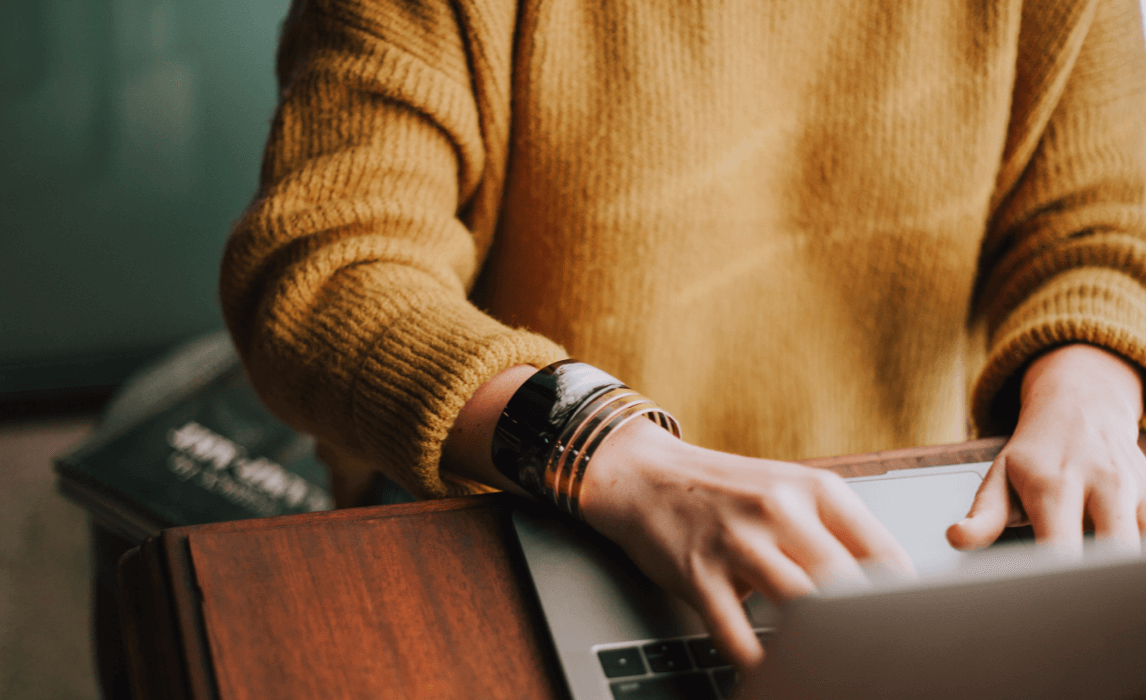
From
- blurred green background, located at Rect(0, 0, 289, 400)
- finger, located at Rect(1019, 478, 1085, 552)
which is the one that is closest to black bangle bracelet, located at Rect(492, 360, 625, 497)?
finger, located at Rect(1019, 478, 1085, 552)

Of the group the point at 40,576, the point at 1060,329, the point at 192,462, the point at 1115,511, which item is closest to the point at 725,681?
the point at 1115,511

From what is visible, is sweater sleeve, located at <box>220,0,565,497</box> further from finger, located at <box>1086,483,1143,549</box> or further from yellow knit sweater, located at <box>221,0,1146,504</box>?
finger, located at <box>1086,483,1143,549</box>

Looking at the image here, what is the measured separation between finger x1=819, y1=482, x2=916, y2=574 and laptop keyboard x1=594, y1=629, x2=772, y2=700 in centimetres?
8

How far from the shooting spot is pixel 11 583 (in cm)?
140

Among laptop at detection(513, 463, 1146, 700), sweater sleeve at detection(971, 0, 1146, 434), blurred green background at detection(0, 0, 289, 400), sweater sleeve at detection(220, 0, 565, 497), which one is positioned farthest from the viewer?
blurred green background at detection(0, 0, 289, 400)

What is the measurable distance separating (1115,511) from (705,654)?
234 mm

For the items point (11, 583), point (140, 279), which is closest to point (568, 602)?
point (11, 583)

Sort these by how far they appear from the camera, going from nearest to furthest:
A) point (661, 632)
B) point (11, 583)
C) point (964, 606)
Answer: point (964, 606) → point (661, 632) → point (11, 583)

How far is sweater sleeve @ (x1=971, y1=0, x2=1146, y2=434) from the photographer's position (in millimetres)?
567

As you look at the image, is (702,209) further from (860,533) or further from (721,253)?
(860,533)

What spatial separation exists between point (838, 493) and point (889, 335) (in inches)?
15.8

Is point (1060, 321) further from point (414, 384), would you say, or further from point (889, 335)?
point (414, 384)

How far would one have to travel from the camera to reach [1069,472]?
41 cm

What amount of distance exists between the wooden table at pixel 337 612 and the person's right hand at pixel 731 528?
54mm
